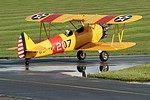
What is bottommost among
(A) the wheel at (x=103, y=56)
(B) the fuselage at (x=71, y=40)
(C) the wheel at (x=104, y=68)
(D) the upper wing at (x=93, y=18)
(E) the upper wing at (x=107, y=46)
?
(A) the wheel at (x=103, y=56)

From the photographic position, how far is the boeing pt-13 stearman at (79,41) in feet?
89.5

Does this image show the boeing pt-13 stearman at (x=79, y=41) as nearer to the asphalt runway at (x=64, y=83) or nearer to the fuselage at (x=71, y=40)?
the fuselage at (x=71, y=40)

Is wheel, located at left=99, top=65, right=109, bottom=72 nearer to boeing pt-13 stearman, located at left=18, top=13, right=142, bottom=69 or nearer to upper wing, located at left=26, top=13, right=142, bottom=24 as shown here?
boeing pt-13 stearman, located at left=18, top=13, right=142, bottom=69

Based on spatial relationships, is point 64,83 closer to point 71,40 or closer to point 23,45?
point 23,45

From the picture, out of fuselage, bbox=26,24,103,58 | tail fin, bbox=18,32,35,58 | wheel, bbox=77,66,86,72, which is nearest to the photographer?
wheel, bbox=77,66,86,72

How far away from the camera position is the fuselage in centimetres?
2816

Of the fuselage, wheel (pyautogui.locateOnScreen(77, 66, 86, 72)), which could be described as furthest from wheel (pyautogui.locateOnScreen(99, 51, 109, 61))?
wheel (pyautogui.locateOnScreen(77, 66, 86, 72))

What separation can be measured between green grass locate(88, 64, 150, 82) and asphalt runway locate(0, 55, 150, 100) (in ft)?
2.26

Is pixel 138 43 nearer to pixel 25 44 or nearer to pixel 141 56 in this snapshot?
pixel 141 56

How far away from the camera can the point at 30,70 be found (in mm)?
26531

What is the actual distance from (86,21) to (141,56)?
13.0ft

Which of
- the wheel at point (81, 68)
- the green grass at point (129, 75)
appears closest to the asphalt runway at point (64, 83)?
the wheel at point (81, 68)

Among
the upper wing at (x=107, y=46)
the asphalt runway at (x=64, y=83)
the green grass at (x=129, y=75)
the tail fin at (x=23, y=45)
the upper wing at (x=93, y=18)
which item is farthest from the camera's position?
the upper wing at (x=107, y=46)

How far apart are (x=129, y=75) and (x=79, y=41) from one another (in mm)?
8247
